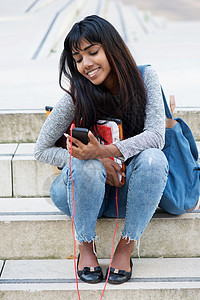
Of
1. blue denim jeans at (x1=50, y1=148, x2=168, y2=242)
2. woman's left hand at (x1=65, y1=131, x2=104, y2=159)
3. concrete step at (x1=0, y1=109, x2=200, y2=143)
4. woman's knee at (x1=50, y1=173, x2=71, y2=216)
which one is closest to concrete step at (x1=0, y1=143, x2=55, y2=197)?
concrete step at (x1=0, y1=109, x2=200, y2=143)

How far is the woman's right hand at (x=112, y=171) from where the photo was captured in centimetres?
176

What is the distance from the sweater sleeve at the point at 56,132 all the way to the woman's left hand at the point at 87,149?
187mm

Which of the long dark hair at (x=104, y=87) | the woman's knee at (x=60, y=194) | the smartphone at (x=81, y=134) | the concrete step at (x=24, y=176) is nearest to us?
the smartphone at (x=81, y=134)

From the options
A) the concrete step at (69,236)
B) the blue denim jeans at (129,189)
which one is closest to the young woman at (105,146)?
the blue denim jeans at (129,189)

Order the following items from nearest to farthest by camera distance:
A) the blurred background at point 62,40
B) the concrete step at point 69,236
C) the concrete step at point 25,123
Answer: the concrete step at point 69,236
the concrete step at point 25,123
the blurred background at point 62,40

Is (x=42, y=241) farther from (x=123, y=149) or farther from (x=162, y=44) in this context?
(x=162, y=44)

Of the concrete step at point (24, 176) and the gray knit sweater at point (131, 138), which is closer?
the gray knit sweater at point (131, 138)

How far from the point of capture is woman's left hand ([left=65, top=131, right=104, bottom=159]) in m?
1.64

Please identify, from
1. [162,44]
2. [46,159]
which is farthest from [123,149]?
[162,44]

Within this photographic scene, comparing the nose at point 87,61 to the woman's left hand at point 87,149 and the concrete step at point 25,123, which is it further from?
the concrete step at point 25,123

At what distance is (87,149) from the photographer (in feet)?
5.40

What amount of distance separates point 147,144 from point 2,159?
788 mm

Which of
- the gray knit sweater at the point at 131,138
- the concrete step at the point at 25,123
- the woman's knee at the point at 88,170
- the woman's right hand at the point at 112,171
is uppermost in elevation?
the gray knit sweater at the point at 131,138

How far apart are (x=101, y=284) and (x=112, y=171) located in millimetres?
424
